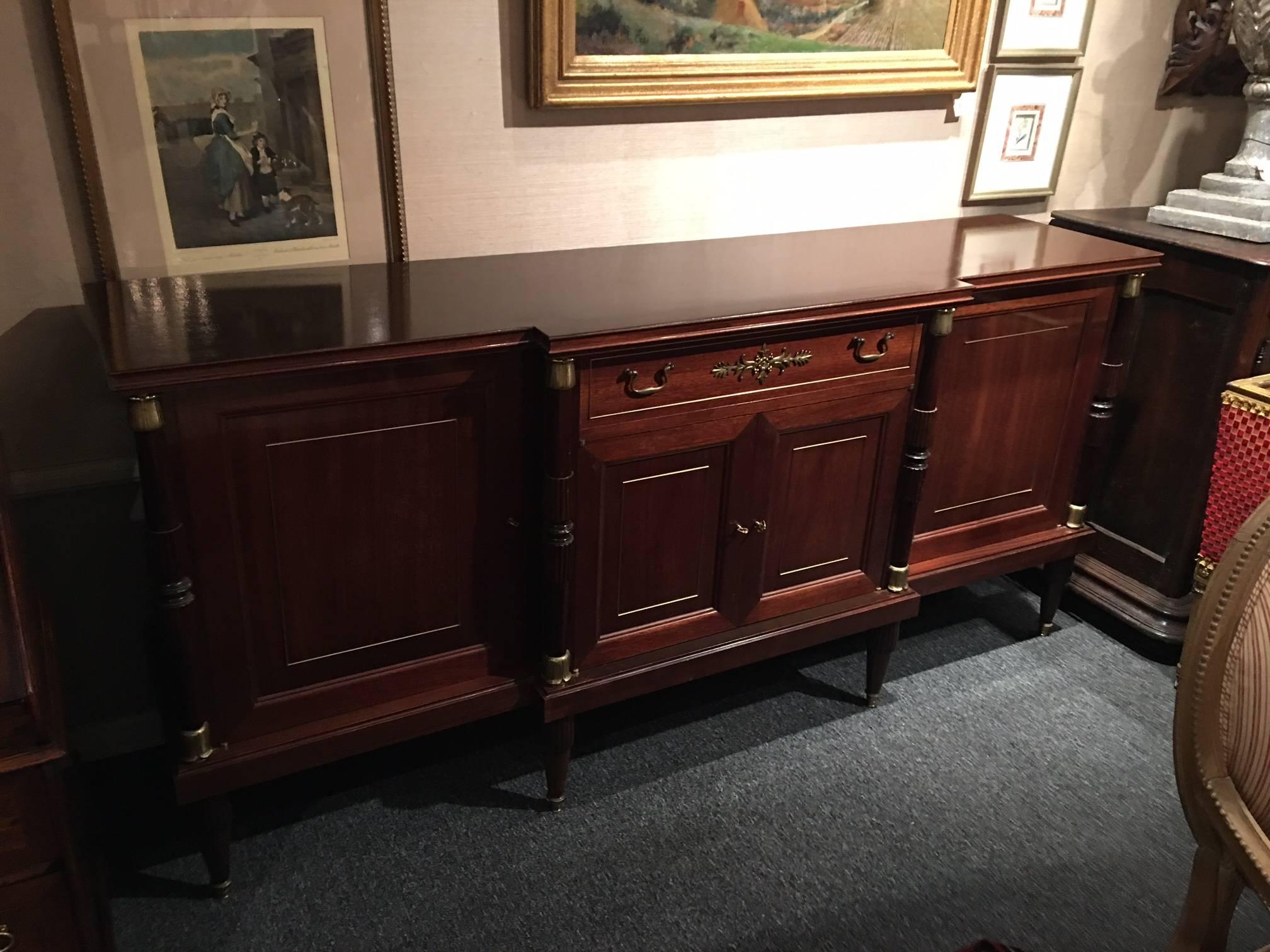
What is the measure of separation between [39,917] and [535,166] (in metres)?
1.31

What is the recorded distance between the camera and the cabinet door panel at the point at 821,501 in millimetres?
1654

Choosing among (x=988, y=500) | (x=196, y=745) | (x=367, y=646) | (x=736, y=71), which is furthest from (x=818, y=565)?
(x=196, y=745)

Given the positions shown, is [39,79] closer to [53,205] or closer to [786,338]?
[53,205]

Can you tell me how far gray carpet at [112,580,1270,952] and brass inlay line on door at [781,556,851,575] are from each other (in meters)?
0.37

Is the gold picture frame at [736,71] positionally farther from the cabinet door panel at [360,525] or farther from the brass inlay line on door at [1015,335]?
the cabinet door panel at [360,525]

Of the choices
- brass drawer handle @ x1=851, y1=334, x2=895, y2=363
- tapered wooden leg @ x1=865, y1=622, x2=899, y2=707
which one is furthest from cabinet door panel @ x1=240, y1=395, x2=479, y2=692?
tapered wooden leg @ x1=865, y1=622, x2=899, y2=707

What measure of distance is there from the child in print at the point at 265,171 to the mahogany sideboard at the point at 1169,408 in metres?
1.71

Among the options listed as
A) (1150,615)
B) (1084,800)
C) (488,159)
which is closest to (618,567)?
(488,159)

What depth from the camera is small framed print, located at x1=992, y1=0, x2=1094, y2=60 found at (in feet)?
6.81

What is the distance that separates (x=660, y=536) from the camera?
1585 millimetres

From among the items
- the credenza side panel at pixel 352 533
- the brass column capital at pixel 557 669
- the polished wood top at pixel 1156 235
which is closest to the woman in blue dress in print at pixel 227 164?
the credenza side panel at pixel 352 533

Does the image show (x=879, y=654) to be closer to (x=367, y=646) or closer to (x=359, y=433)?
(x=367, y=646)

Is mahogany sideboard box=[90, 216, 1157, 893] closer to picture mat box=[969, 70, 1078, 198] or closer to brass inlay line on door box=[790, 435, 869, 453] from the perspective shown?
brass inlay line on door box=[790, 435, 869, 453]

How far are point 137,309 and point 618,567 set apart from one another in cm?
79
